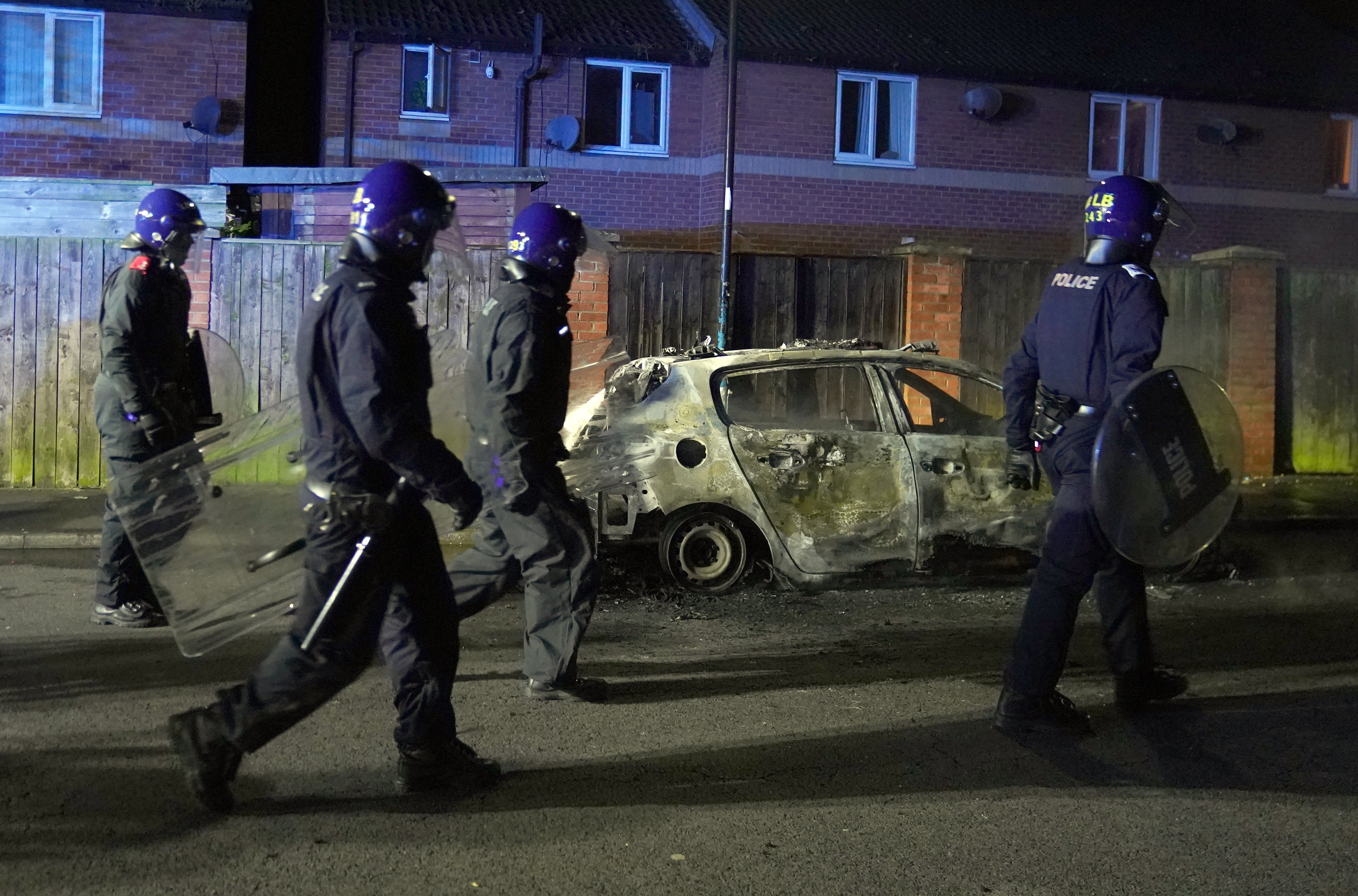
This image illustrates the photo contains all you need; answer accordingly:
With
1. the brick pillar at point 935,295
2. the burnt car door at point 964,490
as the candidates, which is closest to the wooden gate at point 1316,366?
the brick pillar at point 935,295

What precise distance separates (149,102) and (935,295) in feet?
37.0

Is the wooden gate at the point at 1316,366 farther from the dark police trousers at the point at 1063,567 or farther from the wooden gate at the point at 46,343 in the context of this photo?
the wooden gate at the point at 46,343

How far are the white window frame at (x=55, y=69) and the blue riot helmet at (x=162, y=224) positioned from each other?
1245 cm

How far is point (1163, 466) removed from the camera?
4500 mm

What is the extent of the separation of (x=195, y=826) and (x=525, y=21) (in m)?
16.6

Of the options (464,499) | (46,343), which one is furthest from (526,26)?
(464,499)

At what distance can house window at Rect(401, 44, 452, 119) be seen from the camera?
716 inches

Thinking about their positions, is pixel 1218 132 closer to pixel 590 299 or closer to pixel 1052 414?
pixel 590 299

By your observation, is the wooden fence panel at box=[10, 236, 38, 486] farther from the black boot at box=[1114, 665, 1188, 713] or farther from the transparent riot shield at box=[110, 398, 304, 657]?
the black boot at box=[1114, 665, 1188, 713]

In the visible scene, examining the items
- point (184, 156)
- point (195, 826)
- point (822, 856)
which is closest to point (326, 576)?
point (195, 826)

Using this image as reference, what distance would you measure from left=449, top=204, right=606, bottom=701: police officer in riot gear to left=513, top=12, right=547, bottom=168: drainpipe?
45.6 ft

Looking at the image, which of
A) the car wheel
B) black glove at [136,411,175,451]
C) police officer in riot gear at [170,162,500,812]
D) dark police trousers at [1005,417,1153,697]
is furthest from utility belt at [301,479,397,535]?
the car wheel

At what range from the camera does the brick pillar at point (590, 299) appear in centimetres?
1139

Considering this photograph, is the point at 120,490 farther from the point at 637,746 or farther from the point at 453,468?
the point at 637,746
